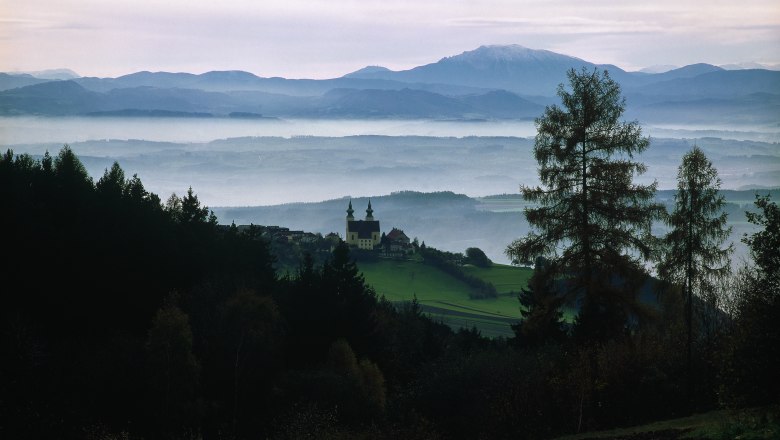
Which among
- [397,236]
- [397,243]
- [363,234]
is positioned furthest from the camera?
[397,236]

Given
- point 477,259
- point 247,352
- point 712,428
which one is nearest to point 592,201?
point 712,428

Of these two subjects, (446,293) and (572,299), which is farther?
(446,293)

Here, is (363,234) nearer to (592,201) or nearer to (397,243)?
(397,243)

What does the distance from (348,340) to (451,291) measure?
4937 cm

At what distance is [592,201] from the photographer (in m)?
19.3

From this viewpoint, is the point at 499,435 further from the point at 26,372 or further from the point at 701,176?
the point at 26,372

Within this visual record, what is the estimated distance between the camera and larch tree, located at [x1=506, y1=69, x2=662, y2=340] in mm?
19203

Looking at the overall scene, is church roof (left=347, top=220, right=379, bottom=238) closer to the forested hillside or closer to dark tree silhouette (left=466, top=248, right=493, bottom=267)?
dark tree silhouette (left=466, top=248, right=493, bottom=267)

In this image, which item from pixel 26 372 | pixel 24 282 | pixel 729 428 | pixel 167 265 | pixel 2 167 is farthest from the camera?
pixel 2 167

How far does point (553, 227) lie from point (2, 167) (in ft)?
A: 97.8

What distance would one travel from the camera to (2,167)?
4109cm

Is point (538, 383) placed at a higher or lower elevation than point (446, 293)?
higher

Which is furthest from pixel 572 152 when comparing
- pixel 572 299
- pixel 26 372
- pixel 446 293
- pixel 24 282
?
pixel 446 293

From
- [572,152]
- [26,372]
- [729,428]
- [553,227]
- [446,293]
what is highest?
[572,152]
